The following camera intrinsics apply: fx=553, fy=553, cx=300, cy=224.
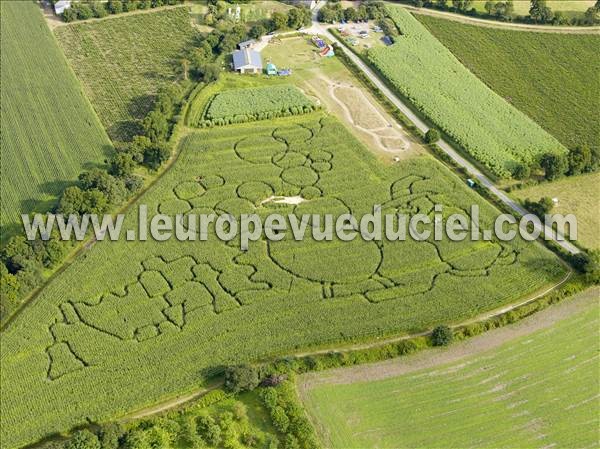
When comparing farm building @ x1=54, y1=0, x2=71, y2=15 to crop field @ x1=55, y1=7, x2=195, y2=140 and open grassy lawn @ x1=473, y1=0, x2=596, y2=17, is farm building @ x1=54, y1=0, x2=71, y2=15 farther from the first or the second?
open grassy lawn @ x1=473, y1=0, x2=596, y2=17

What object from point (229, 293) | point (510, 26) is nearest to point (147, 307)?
point (229, 293)

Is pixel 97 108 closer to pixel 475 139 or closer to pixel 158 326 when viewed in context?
pixel 158 326

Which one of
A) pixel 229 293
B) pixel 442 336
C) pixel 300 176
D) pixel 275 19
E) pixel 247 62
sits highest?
pixel 275 19

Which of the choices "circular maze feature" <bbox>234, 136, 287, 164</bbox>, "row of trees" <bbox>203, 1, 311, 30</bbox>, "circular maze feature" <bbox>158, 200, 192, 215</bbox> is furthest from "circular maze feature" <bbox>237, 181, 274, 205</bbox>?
"row of trees" <bbox>203, 1, 311, 30</bbox>

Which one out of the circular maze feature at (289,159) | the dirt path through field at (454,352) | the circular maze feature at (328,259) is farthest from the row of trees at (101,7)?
the dirt path through field at (454,352)

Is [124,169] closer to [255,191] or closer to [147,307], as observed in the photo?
[255,191]

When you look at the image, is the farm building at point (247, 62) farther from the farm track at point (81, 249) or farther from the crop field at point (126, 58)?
the farm track at point (81, 249)
